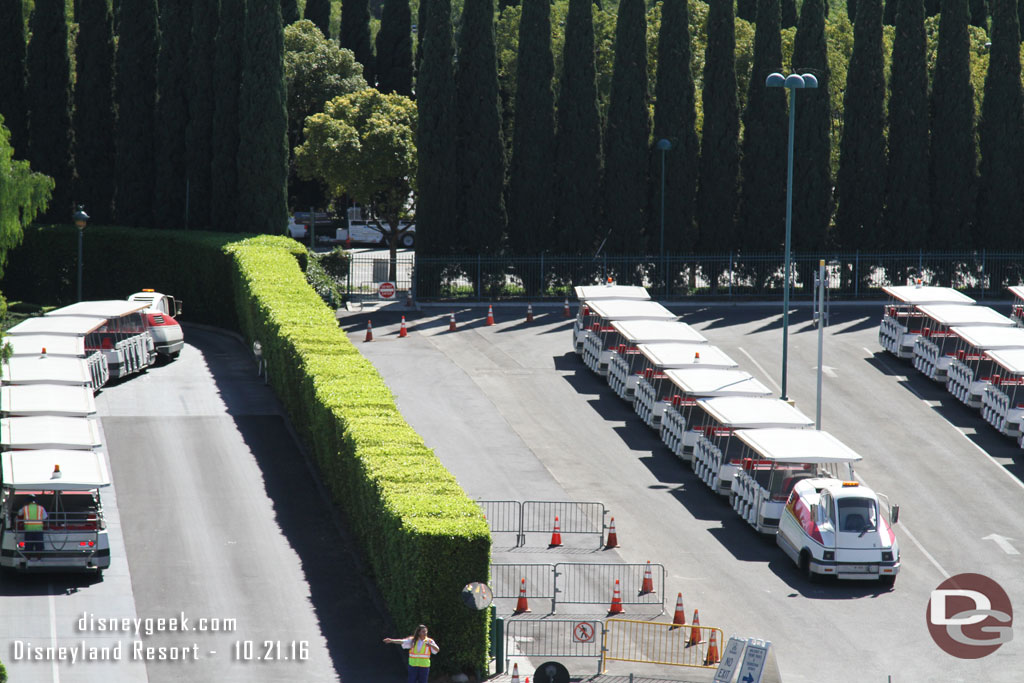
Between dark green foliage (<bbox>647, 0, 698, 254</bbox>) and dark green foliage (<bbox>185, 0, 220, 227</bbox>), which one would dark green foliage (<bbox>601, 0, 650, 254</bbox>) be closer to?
dark green foliage (<bbox>647, 0, 698, 254</bbox>)

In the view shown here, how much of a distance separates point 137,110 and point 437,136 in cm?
1239

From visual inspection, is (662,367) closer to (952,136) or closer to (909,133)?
(909,133)

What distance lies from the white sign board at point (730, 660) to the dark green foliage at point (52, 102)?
146 feet

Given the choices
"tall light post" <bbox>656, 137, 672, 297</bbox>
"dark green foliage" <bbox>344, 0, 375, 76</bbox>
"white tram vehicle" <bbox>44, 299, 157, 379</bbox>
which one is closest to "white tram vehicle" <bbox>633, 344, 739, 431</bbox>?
"white tram vehicle" <bbox>44, 299, 157, 379</bbox>

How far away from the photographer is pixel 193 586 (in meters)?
27.1

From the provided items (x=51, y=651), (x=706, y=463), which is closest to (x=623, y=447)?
(x=706, y=463)

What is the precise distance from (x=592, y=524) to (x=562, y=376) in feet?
44.0

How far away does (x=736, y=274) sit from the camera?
196ft

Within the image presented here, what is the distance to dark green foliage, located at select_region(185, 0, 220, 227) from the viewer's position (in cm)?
5694

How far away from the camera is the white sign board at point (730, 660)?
21750 mm

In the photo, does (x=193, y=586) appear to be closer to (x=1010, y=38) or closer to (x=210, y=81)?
(x=210, y=81)

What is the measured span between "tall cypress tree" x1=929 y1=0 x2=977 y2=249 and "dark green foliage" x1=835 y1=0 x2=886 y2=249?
2202 millimetres

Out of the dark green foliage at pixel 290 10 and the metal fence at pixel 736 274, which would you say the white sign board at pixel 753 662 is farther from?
the dark green foliage at pixel 290 10

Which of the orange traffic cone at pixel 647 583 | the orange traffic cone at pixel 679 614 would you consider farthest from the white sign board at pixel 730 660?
the orange traffic cone at pixel 647 583
